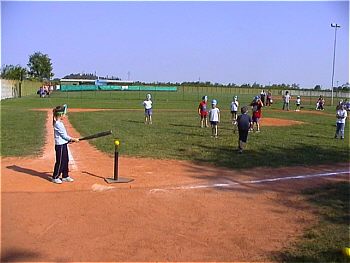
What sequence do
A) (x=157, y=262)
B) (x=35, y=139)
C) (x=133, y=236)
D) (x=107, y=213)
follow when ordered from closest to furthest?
(x=157, y=262), (x=133, y=236), (x=107, y=213), (x=35, y=139)

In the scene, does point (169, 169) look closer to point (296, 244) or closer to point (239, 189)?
point (239, 189)

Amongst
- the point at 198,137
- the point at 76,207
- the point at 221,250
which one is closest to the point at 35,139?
the point at 198,137

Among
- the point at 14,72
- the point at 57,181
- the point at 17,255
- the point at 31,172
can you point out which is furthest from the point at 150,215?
the point at 14,72

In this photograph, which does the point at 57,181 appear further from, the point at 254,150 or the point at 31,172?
the point at 254,150

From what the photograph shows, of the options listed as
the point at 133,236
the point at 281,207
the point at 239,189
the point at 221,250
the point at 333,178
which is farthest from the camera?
the point at 333,178

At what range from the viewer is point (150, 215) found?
6980mm

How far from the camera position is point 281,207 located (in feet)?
25.0

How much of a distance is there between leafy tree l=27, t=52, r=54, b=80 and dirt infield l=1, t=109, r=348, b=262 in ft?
330

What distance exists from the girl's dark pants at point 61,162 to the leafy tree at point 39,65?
335ft

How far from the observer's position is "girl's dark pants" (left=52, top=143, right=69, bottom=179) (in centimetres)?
906

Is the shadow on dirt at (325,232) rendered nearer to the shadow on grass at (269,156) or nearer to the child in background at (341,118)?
the shadow on grass at (269,156)

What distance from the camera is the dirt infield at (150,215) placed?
5508 millimetres

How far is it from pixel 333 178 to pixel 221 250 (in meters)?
5.66

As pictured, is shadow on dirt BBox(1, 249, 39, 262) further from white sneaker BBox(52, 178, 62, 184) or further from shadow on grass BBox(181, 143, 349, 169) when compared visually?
shadow on grass BBox(181, 143, 349, 169)
